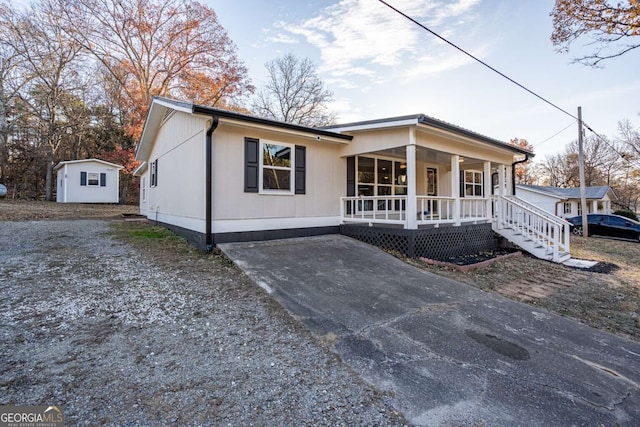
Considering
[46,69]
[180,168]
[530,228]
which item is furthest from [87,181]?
[530,228]

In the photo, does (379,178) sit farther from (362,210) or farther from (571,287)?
(571,287)

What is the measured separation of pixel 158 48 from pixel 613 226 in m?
28.7

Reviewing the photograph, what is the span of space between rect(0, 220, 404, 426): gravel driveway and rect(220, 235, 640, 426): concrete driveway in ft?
1.22

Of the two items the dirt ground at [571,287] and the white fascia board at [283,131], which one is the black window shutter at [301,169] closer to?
the white fascia board at [283,131]

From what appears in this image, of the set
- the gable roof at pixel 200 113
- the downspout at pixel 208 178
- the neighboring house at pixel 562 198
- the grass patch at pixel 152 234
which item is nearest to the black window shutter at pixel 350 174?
the gable roof at pixel 200 113

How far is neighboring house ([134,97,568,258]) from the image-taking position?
22.7 feet

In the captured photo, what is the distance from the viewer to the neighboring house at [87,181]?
19.5 meters

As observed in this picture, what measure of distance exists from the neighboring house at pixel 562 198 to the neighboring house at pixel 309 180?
1705 centimetres

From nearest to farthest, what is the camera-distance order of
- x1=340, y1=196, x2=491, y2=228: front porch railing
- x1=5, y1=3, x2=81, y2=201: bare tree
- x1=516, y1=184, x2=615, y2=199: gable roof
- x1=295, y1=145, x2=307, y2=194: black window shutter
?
x1=340, y1=196, x2=491, y2=228: front porch railing, x1=295, y1=145, x2=307, y2=194: black window shutter, x1=5, y1=3, x2=81, y2=201: bare tree, x1=516, y1=184, x2=615, y2=199: gable roof

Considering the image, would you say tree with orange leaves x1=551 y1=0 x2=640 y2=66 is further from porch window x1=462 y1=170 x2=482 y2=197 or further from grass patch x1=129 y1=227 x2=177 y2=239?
grass patch x1=129 y1=227 x2=177 y2=239

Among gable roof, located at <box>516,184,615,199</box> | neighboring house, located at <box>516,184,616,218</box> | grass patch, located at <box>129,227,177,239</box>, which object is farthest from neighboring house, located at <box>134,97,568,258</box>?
gable roof, located at <box>516,184,615,199</box>

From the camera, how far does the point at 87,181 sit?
2016cm

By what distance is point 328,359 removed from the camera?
286 centimetres

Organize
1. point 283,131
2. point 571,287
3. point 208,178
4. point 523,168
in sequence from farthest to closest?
1. point 523,168
2. point 283,131
3. point 208,178
4. point 571,287
